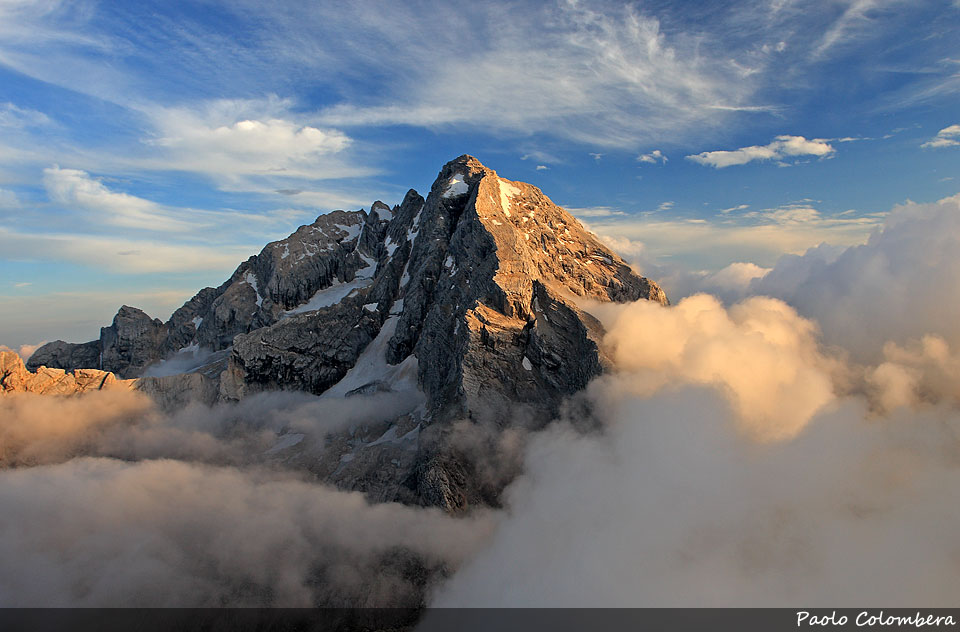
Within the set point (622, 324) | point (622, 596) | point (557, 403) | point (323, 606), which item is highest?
point (622, 324)

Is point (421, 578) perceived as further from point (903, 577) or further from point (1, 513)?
point (1, 513)

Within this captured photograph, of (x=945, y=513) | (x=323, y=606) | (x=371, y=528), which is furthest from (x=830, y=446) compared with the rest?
(x=323, y=606)

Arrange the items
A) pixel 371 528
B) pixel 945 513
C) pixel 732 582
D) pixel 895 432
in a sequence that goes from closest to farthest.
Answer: pixel 732 582, pixel 945 513, pixel 371 528, pixel 895 432

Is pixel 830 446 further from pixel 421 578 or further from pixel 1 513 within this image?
pixel 1 513

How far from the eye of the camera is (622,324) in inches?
6407

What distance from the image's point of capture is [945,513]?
129 metres

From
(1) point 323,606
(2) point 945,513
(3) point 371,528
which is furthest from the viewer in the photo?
(3) point 371,528

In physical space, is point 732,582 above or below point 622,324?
below

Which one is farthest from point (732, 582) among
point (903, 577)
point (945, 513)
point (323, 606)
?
point (323, 606)

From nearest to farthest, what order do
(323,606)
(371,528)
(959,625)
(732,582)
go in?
(959,625)
(732,582)
(323,606)
(371,528)

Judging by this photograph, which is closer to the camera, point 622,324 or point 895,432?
point 622,324

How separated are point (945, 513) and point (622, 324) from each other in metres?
99.5

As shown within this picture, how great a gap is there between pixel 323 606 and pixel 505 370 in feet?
310

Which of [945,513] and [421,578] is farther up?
[945,513]
